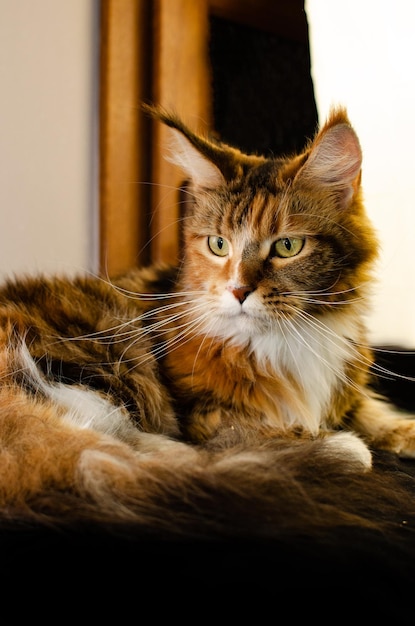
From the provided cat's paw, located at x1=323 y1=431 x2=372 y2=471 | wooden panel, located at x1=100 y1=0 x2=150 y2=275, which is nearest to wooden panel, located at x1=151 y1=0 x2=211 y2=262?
wooden panel, located at x1=100 y1=0 x2=150 y2=275

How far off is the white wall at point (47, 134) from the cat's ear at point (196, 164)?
0.64m

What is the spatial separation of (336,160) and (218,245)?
299mm

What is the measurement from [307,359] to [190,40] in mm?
1250

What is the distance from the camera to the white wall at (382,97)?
1739 millimetres

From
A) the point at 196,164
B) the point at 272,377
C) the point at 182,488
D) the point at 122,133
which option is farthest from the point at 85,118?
the point at 182,488

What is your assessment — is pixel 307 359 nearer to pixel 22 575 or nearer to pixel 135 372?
pixel 135 372

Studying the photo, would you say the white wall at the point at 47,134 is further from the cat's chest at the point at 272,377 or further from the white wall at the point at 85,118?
the cat's chest at the point at 272,377

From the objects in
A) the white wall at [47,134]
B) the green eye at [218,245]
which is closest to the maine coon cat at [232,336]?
the green eye at [218,245]

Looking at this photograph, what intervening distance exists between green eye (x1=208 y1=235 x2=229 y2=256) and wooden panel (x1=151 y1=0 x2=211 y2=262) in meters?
0.64

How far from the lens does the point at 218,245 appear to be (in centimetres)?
129

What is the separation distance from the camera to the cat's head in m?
1.16

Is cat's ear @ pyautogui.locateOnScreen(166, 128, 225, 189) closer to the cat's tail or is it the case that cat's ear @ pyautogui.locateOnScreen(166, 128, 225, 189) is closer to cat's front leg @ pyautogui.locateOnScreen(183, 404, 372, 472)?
cat's front leg @ pyautogui.locateOnScreen(183, 404, 372, 472)

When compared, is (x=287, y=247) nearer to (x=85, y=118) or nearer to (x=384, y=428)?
(x=384, y=428)

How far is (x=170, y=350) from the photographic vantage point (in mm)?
1343
